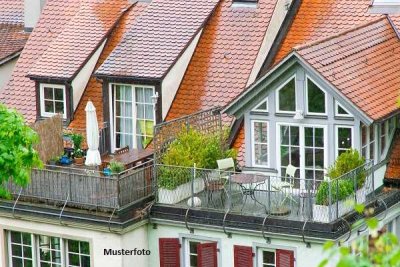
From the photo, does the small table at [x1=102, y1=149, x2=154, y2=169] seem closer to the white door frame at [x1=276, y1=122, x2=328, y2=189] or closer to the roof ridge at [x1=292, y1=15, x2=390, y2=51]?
the white door frame at [x1=276, y1=122, x2=328, y2=189]

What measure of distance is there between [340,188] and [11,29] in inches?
645

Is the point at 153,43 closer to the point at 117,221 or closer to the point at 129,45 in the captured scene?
the point at 129,45

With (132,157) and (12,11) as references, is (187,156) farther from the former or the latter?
(12,11)

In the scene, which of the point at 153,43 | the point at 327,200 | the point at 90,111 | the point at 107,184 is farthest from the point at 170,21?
the point at 327,200

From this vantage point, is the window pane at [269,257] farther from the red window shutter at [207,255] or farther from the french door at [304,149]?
the french door at [304,149]

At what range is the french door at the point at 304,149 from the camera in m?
26.0

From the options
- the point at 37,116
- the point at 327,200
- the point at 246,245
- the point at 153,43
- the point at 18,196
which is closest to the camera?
the point at 327,200

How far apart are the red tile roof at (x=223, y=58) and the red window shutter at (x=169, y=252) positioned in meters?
4.17

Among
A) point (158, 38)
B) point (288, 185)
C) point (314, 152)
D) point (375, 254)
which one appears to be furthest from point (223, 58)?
point (375, 254)

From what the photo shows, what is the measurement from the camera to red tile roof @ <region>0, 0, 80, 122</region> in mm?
33281

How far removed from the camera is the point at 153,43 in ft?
98.2

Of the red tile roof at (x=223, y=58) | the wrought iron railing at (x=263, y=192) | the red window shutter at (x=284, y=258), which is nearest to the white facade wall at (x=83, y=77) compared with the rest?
the red tile roof at (x=223, y=58)

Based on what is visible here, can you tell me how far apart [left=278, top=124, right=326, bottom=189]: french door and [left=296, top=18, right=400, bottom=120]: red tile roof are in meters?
1.25

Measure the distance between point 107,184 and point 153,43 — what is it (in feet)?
17.9
